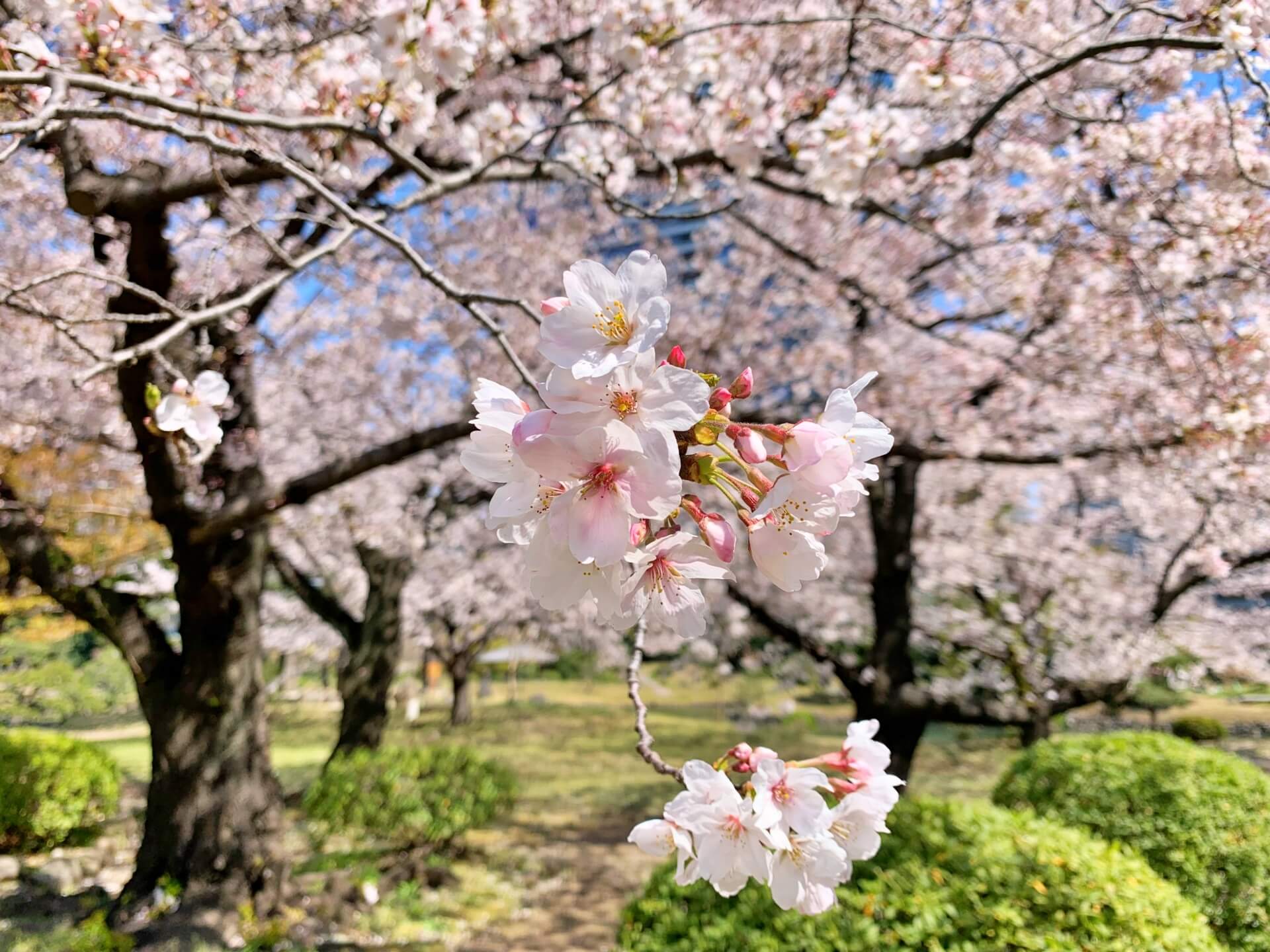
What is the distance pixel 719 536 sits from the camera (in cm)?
79

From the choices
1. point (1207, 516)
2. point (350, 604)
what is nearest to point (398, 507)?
point (350, 604)

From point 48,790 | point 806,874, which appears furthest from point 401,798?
point 806,874

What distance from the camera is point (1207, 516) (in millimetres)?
5188

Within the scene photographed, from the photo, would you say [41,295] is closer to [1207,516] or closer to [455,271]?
[455,271]

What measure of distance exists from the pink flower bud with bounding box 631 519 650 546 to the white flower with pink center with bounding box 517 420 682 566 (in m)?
0.07

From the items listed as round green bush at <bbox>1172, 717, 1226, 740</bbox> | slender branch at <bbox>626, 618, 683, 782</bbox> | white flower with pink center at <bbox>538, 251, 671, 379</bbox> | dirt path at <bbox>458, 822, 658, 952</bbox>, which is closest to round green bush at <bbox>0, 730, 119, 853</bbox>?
dirt path at <bbox>458, 822, 658, 952</bbox>

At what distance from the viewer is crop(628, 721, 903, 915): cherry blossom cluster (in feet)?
3.06

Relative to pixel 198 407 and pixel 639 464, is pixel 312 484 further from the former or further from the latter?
pixel 639 464

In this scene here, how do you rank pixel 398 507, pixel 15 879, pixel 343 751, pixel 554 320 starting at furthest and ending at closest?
pixel 398 507, pixel 343 751, pixel 15 879, pixel 554 320

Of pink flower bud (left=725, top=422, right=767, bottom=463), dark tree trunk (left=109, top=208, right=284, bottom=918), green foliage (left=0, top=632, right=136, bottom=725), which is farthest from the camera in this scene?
green foliage (left=0, top=632, right=136, bottom=725)

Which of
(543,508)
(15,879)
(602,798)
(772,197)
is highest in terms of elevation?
(772,197)

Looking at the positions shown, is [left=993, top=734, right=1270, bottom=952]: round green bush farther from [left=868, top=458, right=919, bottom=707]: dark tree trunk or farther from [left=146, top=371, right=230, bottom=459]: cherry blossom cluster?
[left=146, top=371, right=230, bottom=459]: cherry blossom cluster

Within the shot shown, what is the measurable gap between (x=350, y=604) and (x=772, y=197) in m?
7.91

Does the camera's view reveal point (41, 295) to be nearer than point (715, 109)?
No
